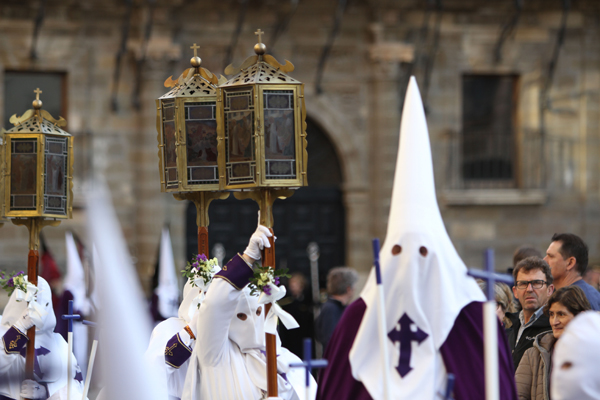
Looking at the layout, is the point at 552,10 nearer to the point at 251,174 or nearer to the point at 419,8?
the point at 419,8

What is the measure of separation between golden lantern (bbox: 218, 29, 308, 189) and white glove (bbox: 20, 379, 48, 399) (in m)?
1.97

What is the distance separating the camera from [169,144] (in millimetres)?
4910

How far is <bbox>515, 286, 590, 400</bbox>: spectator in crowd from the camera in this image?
12.8 feet

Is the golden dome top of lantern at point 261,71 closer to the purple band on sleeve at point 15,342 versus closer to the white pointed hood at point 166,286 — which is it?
the purple band on sleeve at point 15,342

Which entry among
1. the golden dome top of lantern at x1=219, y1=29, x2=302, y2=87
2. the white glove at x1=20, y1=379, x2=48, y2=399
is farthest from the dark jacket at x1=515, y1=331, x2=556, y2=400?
the white glove at x1=20, y1=379, x2=48, y2=399

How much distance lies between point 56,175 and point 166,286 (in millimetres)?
3824

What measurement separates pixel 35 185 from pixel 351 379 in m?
3.35

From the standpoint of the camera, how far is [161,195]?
12.6 meters

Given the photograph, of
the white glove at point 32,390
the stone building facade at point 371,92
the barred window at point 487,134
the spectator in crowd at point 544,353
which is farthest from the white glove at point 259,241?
the barred window at point 487,134

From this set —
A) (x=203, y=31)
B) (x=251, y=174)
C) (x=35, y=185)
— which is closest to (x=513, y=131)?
(x=203, y=31)

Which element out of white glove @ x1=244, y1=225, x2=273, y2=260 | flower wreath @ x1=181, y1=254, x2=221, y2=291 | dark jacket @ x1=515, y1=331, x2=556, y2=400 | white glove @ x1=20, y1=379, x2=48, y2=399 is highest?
white glove @ x1=244, y1=225, x2=273, y2=260

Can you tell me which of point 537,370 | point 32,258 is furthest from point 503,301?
point 32,258

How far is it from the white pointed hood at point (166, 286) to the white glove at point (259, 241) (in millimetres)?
5491

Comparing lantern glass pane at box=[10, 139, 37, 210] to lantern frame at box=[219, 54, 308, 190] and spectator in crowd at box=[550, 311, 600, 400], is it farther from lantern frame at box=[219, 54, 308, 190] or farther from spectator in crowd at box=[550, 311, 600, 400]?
spectator in crowd at box=[550, 311, 600, 400]
